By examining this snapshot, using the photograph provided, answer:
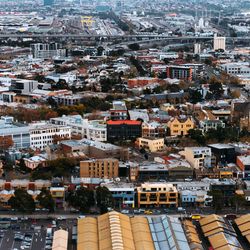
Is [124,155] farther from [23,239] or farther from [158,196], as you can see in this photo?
[23,239]

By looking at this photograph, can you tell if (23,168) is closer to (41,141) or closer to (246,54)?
(41,141)

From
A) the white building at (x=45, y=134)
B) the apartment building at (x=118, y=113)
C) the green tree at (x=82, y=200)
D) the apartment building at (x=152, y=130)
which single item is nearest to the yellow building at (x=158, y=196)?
the green tree at (x=82, y=200)

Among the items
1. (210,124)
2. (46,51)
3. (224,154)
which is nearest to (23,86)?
(210,124)

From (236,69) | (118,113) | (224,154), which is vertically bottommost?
(236,69)

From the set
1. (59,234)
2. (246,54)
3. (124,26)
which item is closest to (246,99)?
(59,234)

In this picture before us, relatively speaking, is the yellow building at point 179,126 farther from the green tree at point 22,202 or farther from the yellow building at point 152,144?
the green tree at point 22,202

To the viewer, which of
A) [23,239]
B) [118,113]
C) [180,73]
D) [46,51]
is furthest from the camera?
[46,51]
